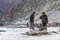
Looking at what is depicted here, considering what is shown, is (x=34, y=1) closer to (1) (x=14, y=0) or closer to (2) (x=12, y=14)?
(2) (x=12, y=14)

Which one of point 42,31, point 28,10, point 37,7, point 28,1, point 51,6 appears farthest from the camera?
point 28,1

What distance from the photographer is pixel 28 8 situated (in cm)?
5491

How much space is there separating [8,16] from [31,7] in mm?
9802

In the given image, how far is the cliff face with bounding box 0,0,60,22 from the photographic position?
41750mm

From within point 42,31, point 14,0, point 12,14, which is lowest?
point 42,31

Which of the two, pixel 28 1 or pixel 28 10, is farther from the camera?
pixel 28 1

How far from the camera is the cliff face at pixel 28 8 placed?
41.8 m

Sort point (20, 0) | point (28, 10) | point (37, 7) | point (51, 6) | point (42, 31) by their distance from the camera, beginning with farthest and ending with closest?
1. point (20, 0)
2. point (28, 10)
3. point (37, 7)
4. point (51, 6)
5. point (42, 31)

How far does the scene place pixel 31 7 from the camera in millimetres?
54125

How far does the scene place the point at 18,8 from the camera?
203 feet

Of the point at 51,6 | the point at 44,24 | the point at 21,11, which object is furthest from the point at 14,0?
the point at 44,24

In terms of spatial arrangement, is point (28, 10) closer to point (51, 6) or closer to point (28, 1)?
point (28, 1)

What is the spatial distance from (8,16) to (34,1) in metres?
10.0

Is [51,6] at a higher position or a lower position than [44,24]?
higher
